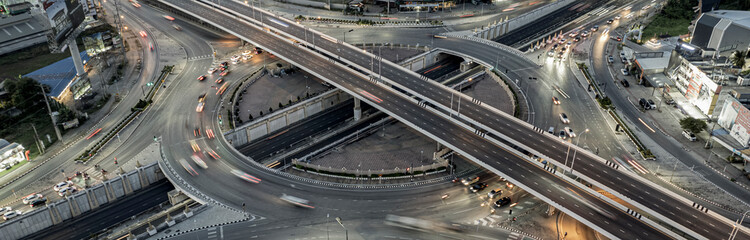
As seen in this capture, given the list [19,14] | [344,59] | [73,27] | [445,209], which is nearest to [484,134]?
[445,209]

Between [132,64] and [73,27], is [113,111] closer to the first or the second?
[73,27]

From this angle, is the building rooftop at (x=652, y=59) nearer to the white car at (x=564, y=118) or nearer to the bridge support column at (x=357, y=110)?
the white car at (x=564, y=118)

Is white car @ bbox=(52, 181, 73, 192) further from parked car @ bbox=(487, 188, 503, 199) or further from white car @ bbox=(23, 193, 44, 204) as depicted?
parked car @ bbox=(487, 188, 503, 199)

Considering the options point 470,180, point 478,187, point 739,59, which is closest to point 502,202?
point 478,187

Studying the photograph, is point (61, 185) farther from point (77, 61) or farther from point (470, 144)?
point (470, 144)

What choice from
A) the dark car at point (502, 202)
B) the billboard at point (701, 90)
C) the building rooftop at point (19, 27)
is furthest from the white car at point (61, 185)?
the billboard at point (701, 90)

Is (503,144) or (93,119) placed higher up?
(503,144)
